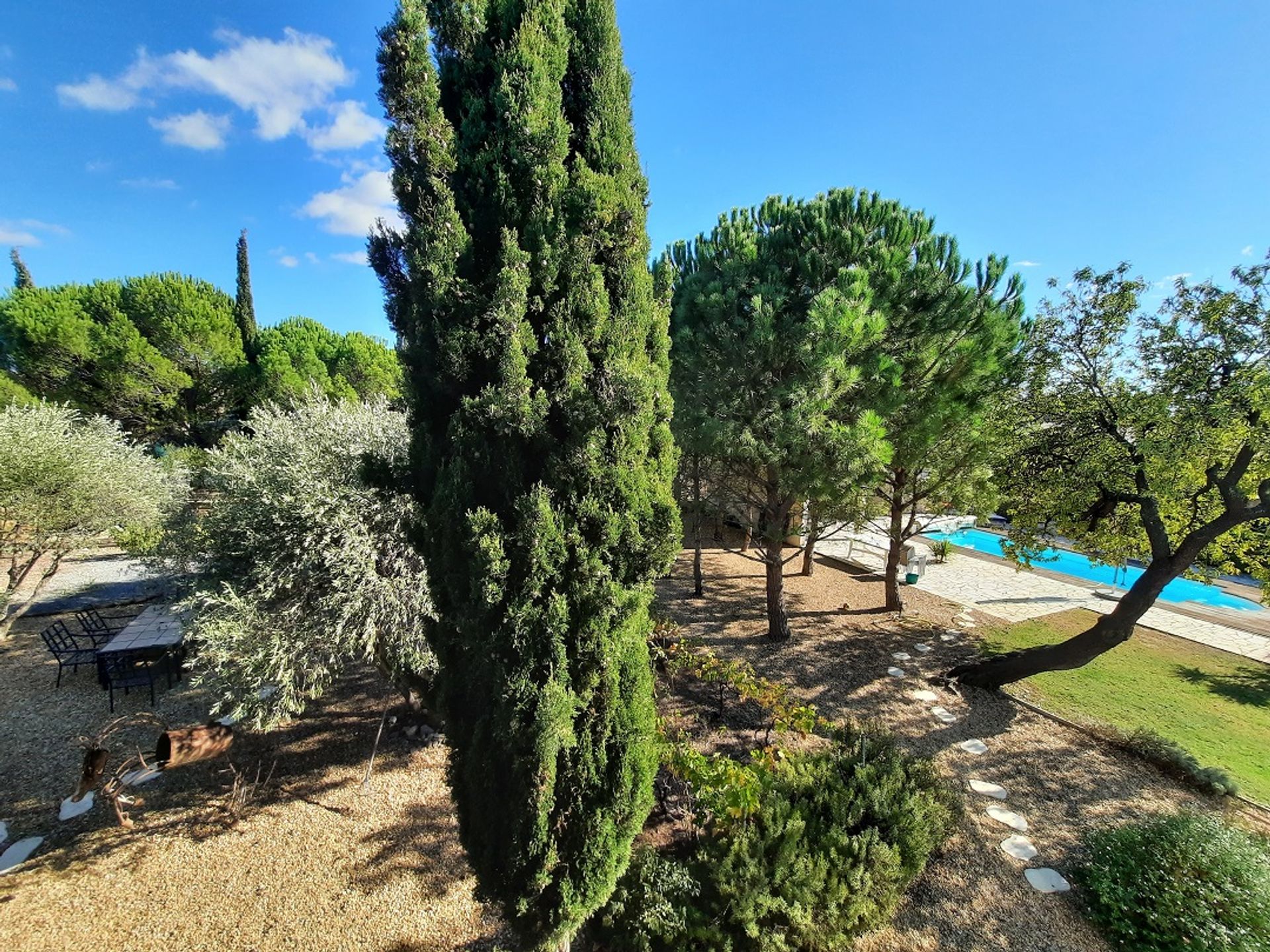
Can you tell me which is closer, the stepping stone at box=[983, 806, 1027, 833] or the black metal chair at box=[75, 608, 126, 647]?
the stepping stone at box=[983, 806, 1027, 833]

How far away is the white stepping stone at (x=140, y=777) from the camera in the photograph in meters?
5.03

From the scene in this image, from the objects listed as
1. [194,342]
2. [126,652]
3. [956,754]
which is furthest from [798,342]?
[194,342]

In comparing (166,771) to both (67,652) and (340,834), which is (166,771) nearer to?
(340,834)

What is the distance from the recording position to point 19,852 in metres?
4.41

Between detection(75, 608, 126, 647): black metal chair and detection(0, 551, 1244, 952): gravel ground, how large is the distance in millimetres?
704

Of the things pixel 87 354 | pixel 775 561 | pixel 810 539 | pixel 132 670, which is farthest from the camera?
pixel 87 354

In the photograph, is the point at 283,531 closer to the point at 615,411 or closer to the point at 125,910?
the point at 125,910

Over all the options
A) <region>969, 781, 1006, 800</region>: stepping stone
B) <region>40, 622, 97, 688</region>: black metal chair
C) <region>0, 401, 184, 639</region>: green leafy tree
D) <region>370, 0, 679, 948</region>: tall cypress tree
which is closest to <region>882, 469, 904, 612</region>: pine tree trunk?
<region>969, 781, 1006, 800</region>: stepping stone

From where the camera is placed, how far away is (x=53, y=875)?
13.8 ft

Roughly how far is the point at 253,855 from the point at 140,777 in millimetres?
1970

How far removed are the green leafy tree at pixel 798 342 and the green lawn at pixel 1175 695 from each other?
454cm

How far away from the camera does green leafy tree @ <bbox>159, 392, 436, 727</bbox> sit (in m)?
4.97

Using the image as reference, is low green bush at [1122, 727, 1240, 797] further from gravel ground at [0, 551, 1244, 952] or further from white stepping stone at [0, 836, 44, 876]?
white stepping stone at [0, 836, 44, 876]

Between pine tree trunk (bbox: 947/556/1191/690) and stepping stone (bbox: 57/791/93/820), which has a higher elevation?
pine tree trunk (bbox: 947/556/1191/690)
